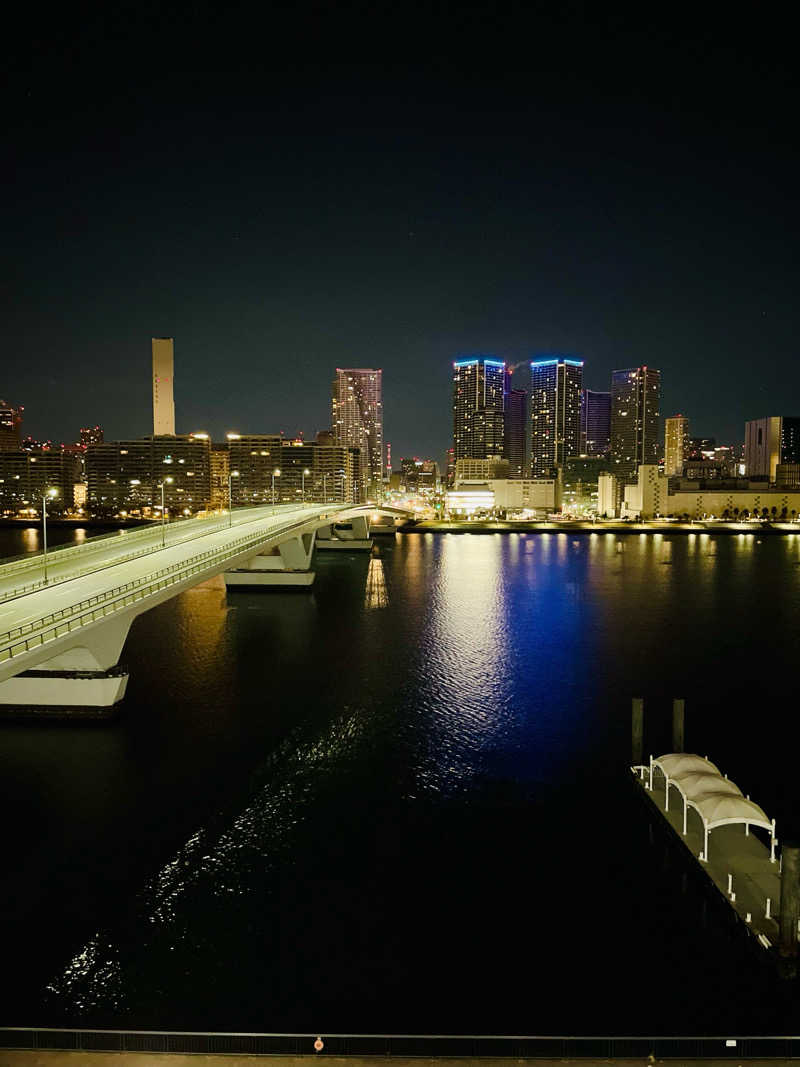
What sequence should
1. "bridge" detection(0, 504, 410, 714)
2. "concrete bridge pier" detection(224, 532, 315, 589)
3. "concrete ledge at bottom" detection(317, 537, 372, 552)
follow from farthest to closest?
"concrete ledge at bottom" detection(317, 537, 372, 552) < "concrete bridge pier" detection(224, 532, 315, 589) < "bridge" detection(0, 504, 410, 714)

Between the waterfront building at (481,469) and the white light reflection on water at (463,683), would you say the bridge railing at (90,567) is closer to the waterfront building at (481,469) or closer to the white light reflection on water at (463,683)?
the white light reflection on water at (463,683)

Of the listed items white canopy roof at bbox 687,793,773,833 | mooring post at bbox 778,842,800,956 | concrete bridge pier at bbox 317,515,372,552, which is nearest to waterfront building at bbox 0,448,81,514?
concrete bridge pier at bbox 317,515,372,552

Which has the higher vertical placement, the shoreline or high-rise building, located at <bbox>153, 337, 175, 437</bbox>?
high-rise building, located at <bbox>153, 337, 175, 437</bbox>

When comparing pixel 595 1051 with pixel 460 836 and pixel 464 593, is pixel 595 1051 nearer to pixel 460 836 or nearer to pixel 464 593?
pixel 460 836

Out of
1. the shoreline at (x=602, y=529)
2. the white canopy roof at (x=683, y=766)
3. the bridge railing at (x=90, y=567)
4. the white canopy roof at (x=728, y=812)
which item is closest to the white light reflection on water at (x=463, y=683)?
the white canopy roof at (x=683, y=766)

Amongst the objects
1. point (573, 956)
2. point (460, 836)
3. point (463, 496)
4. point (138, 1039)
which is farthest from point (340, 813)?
point (463, 496)

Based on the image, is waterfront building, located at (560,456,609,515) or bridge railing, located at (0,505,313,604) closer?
bridge railing, located at (0,505,313,604)

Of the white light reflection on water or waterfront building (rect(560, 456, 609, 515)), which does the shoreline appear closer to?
the white light reflection on water
